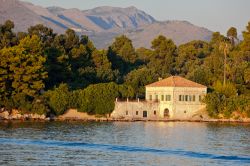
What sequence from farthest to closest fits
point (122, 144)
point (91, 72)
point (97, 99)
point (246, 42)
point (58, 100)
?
1. point (246, 42)
2. point (91, 72)
3. point (97, 99)
4. point (58, 100)
5. point (122, 144)

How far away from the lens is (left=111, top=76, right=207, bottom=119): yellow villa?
254 feet

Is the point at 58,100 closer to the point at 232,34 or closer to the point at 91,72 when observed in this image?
the point at 91,72

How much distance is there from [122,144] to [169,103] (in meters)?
28.3

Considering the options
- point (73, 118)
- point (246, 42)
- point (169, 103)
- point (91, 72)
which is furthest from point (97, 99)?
point (246, 42)

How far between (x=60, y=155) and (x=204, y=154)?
757 centimetres

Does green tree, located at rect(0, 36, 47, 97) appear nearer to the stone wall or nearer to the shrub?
the shrub

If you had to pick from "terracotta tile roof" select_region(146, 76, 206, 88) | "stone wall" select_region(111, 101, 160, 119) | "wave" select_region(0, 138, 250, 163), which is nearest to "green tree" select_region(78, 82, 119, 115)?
"stone wall" select_region(111, 101, 160, 119)

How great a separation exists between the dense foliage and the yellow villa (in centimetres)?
136

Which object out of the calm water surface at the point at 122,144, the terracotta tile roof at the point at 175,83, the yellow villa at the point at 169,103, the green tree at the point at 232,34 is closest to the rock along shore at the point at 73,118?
the yellow villa at the point at 169,103

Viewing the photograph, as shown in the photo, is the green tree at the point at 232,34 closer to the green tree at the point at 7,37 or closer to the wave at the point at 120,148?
the green tree at the point at 7,37

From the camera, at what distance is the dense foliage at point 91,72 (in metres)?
74.2

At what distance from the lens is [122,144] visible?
4988 cm

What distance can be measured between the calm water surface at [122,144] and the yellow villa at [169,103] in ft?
21.9

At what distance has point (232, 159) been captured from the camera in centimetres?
4172
